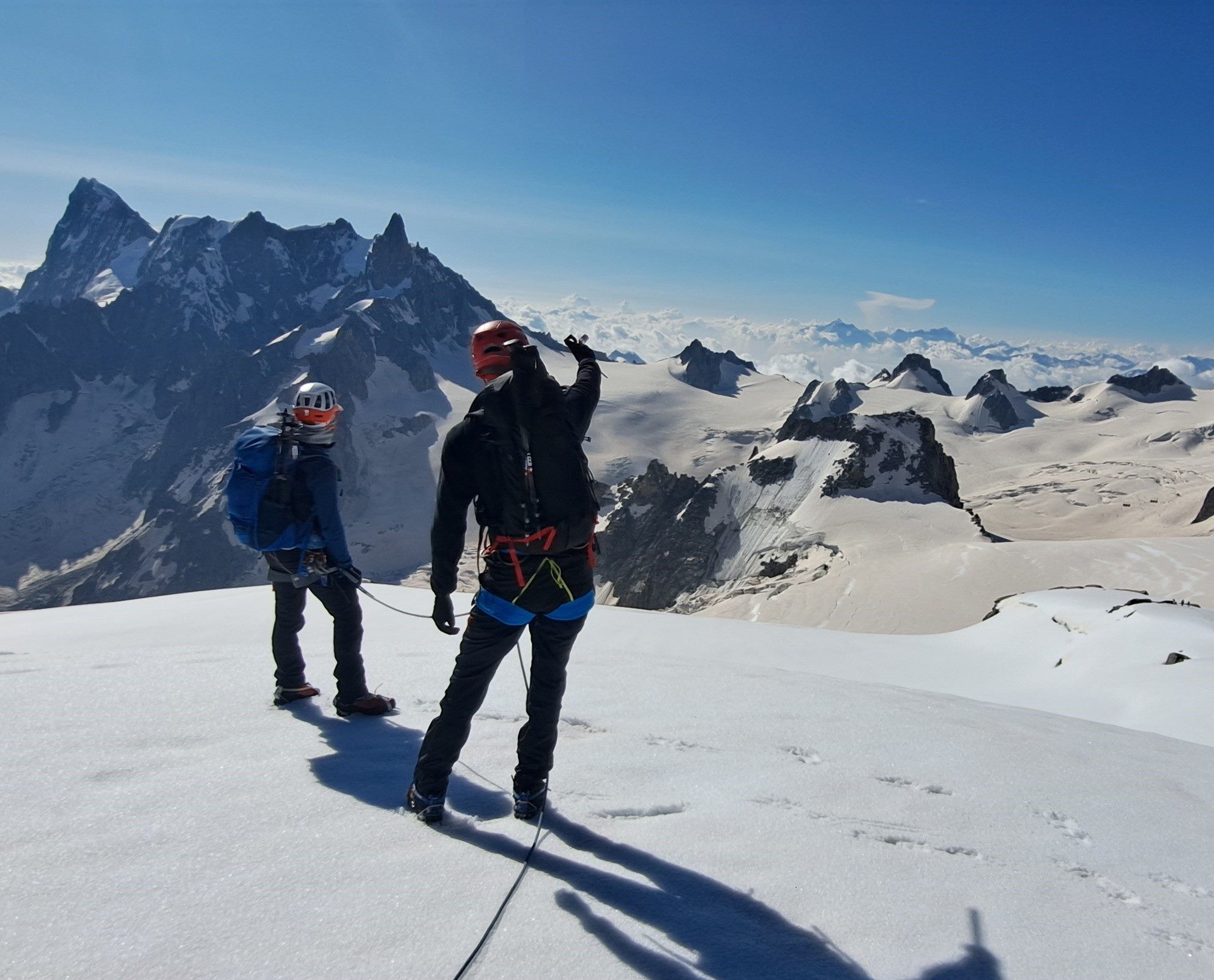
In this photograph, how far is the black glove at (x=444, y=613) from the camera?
361cm

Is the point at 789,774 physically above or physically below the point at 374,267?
below

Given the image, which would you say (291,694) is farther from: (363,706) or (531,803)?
(531,803)

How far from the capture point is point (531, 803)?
3553mm

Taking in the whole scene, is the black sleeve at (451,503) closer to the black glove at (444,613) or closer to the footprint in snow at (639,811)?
the black glove at (444,613)

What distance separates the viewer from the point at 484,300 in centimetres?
18912

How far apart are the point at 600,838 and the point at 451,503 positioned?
176 cm

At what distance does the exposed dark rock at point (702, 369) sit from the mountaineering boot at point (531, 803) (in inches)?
6301

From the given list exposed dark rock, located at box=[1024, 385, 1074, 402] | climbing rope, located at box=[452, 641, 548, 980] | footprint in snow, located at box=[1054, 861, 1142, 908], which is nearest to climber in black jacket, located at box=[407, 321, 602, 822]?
climbing rope, located at box=[452, 641, 548, 980]

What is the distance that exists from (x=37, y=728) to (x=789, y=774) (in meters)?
4.29

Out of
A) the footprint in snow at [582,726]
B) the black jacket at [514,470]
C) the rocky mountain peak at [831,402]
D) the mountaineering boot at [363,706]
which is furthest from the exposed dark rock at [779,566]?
the rocky mountain peak at [831,402]

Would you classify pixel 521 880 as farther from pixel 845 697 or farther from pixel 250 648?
pixel 250 648

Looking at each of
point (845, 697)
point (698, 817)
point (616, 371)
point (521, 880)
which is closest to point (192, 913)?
point (521, 880)

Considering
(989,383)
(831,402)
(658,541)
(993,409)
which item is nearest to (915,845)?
(658,541)

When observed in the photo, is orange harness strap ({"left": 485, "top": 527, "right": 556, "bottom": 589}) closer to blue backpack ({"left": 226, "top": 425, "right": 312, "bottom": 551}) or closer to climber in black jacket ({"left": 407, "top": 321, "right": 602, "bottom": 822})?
climber in black jacket ({"left": 407, "top": 321, "right": 602, "bottom": 822})
